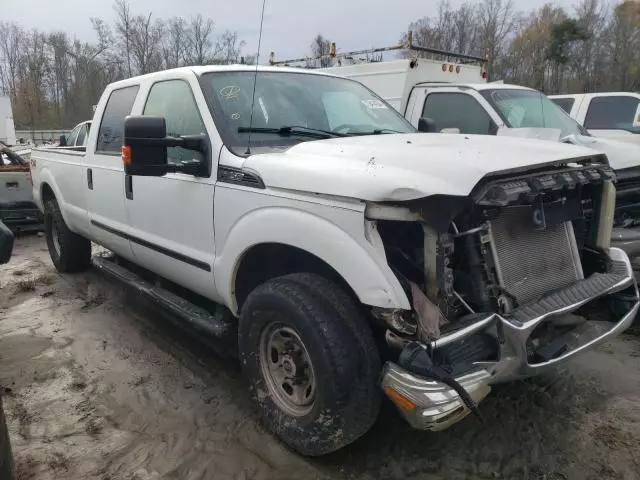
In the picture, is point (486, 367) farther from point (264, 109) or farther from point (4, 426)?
point (264, 109)

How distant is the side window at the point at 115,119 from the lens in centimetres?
465

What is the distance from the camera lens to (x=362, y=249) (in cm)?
252

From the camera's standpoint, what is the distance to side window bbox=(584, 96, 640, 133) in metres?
8.66

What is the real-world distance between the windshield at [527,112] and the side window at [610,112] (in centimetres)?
190

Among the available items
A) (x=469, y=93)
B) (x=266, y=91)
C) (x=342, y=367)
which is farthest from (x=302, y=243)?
(x=469, y=93)

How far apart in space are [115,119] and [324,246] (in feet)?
9.94

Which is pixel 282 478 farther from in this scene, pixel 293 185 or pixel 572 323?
pixel 572 323

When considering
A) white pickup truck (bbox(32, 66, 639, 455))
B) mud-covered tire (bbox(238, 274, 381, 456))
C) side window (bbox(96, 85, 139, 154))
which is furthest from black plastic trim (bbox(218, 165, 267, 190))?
side window (bbox(96, 85, 139, 154))

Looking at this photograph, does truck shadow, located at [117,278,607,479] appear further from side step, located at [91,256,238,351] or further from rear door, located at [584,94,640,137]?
rear door, located at [584,94,640,137]

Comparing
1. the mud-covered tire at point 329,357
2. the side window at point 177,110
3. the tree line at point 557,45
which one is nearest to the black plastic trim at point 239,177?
the side window at point 177,110

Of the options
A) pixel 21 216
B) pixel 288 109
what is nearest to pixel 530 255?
pixel 288 109

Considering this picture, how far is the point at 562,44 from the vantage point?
89.5ft

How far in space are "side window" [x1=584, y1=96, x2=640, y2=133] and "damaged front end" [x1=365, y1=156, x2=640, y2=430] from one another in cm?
643

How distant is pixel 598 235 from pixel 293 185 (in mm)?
A: 1857
